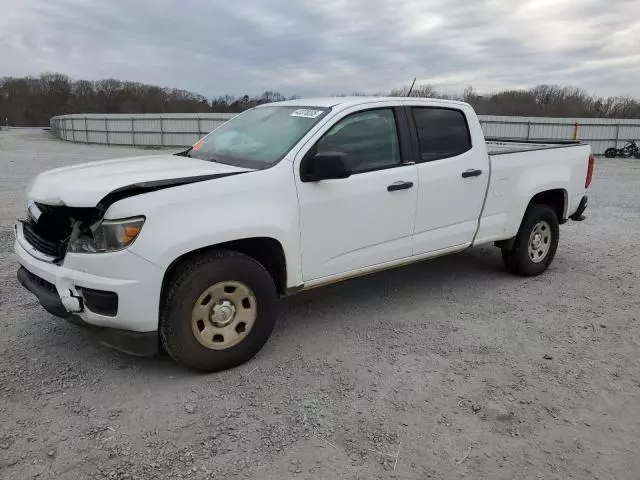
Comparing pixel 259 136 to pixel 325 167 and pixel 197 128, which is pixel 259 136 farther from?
pixel 197 128

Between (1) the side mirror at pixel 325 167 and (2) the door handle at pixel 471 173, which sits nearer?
(1) the side mirror at pixel 325 167

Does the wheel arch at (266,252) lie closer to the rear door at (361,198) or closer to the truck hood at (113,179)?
the rear door at (361,198)

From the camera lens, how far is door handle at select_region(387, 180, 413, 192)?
4.28 m

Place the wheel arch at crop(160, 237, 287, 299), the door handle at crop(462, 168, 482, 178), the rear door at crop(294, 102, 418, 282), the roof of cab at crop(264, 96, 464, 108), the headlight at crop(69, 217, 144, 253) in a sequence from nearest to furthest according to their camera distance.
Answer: the headlight at crop(69, 217, 144, 253)
the wheel arch at crop(160, 237, 287, 299)
the rear door at crop(294, 102, 418, 282)
the roof of cab at crop(264, 96, 464, 108)
the door handle at crop(462, 168, 482, 178)

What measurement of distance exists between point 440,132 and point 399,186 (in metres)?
0.88

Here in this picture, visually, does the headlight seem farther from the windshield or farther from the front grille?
the windshield

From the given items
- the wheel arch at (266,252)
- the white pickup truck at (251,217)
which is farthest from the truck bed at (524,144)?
the wheel arch at (266,252)

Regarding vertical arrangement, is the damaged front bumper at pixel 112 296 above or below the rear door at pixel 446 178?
below

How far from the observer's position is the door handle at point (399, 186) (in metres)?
4.28

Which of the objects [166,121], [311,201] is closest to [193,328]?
[311,201]

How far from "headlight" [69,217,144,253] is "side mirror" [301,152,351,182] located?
125cm

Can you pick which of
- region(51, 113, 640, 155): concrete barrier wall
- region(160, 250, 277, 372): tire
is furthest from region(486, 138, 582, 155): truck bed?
region(51, 113, 640, 155): concrete barrier wall

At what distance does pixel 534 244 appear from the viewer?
5.84 meters

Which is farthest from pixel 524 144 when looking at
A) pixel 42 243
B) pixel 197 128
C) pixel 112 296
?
pixel 197 128
